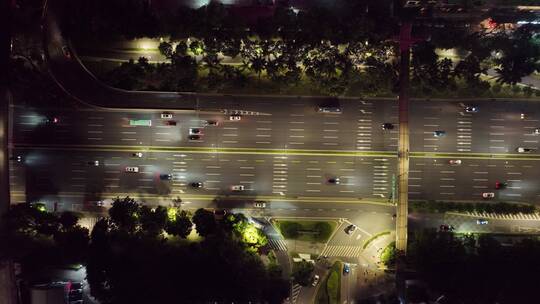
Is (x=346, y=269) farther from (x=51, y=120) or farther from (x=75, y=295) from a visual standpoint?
(x=51, y=120)

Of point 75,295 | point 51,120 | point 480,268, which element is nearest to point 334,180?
point 480,268

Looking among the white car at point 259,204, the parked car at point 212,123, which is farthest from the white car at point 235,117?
the white car at point 259,204

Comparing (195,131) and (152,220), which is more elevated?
(195,131)

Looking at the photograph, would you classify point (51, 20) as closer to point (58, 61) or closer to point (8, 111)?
point (58, 61)

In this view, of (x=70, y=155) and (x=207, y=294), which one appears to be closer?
(x=207, y=294)

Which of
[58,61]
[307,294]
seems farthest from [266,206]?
[58,61]

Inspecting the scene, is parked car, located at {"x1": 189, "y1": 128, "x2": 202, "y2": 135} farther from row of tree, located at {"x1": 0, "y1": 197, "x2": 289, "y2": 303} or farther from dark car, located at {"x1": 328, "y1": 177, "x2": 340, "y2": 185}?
dark car, located at {"x1": 328, "y1": 177, "x2": 340, "y2": 185}
